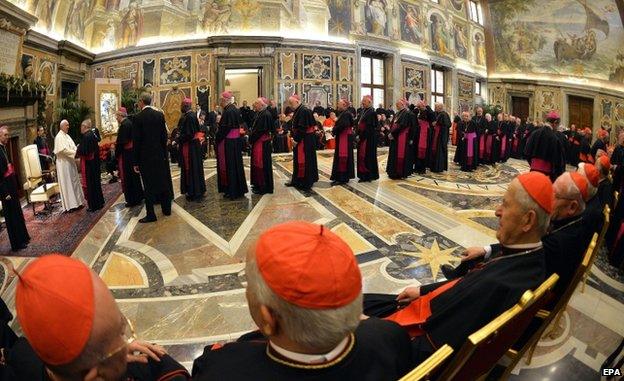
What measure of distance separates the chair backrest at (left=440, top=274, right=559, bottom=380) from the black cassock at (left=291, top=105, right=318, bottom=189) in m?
6.46

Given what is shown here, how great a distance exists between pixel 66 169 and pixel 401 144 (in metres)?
6.98

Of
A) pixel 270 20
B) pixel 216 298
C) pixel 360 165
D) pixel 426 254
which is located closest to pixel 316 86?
pixel 270 20

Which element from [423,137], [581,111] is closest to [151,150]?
[423,137]

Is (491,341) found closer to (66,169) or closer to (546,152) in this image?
(546,152)

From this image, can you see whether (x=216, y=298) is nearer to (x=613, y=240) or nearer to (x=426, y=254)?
(x=426, y=254)

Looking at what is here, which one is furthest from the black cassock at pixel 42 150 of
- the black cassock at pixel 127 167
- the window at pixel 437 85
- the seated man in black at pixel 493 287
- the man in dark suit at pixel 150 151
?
the window at pixel 437 85

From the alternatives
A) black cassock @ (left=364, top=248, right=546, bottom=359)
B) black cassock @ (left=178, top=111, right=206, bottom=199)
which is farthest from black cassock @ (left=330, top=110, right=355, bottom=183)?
black cassock @ (left=364, top=248, right=546, bottom=359)

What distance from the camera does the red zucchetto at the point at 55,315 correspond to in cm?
101

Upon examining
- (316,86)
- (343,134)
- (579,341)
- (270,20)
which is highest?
(270,20)

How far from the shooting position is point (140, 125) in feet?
20.9

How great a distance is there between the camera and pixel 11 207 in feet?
18.6

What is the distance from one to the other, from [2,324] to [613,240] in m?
6.91

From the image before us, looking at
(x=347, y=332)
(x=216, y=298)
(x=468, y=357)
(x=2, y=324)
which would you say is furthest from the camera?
(x=216, y=298)

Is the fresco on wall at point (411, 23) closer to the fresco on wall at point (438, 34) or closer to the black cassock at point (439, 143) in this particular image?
the fresco on wall at point (438, 34)
